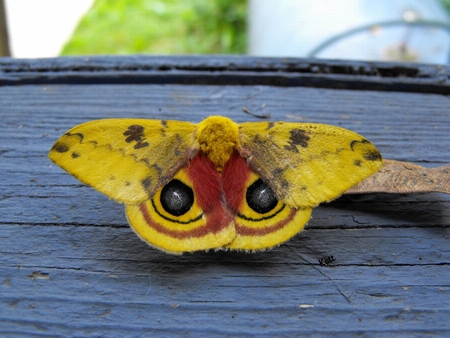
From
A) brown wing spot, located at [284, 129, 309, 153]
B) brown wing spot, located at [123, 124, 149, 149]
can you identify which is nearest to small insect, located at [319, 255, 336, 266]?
brown wing spot, located at [284, 129, 309, 153]

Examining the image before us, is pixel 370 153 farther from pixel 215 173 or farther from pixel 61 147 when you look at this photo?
pixel 61 147

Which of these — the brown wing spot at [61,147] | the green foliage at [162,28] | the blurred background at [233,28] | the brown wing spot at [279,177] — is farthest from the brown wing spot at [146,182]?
the green foliage at [162,28]

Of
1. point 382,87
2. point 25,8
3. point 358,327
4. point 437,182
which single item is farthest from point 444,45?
point 25,8

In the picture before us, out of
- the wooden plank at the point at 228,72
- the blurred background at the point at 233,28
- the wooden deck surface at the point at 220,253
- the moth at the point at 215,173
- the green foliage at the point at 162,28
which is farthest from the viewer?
the green foliage at the point at 162,28

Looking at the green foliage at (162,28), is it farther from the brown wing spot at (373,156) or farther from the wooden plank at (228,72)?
the brown wing spot at (373,156)

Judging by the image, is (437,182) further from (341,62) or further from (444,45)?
(444,45)

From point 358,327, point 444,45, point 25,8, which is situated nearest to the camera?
point 358,327
